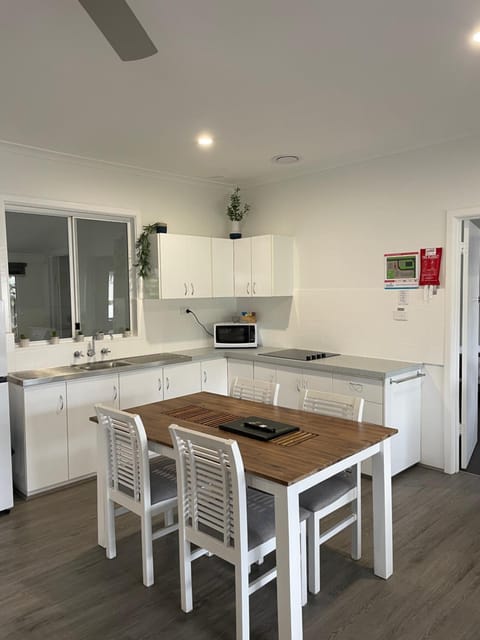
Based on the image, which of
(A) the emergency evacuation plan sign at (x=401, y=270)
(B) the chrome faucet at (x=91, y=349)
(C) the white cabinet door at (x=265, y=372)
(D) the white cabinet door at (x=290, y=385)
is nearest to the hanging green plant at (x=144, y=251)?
(B) the chrome faucet at (x=91, y=349)

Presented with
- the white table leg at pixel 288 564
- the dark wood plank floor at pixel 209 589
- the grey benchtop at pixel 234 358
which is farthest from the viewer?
the grey benchtop at pixel 234 358

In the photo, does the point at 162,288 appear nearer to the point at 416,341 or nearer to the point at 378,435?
the point at 416,341

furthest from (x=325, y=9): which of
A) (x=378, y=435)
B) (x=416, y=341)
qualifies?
(x=416, y=341)

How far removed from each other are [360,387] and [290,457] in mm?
1814

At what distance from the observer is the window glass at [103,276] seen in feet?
14.3

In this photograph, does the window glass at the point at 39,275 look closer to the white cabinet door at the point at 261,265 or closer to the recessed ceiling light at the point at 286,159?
the white cabinet door at the point at 261,265

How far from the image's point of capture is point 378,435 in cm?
239

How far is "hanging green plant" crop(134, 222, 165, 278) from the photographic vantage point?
457cm

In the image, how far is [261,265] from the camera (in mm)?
4855

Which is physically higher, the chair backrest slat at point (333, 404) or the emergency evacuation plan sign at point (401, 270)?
the emergency evacuation plan sign at point (401, 270)

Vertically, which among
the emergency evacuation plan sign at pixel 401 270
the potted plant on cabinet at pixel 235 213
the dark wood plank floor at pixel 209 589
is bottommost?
the dark wood plank floor at pixel 209 589

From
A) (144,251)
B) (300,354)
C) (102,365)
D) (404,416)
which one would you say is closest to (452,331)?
(404,416)

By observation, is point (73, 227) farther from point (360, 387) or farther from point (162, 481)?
point (360, 387)

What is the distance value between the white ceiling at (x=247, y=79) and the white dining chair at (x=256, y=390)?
1.78 metres
